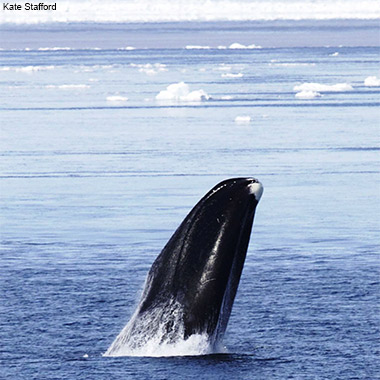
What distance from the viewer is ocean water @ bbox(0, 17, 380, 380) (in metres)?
9.76

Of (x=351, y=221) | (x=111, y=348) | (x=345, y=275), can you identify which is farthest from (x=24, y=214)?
(x=111, y=348)

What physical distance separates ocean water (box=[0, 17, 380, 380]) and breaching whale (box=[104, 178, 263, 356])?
0.28 metres

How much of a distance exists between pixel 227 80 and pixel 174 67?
16086 mm

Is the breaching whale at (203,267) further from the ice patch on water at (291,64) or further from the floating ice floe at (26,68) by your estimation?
the ice patch on water at (291,64)

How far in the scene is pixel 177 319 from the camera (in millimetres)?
9180

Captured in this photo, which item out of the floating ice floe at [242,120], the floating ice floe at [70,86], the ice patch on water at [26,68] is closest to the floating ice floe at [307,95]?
the floating ice floe at [242,120]

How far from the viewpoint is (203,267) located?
356 inches

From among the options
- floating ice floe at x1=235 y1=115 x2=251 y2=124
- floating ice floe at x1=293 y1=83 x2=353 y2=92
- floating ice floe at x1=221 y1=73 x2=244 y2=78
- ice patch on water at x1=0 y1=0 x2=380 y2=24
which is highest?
ice patch on water at x1=0 y1=0 x2=380 y2=24

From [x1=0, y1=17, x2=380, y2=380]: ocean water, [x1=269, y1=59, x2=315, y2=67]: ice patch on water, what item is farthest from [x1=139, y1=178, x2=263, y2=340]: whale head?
[x1=269, y1=59, x2=315, y2=67]: ice patch on water

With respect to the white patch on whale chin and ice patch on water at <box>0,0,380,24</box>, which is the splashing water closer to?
the white patch on whale chin

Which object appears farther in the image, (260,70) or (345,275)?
(260,70)

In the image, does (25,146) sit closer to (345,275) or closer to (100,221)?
(100,221)

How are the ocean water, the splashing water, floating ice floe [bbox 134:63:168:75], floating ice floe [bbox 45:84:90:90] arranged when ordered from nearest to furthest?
1. the splashing water
2. the ocean water
3. floating ice floe [bbox 45:84:90:90]
4. floating ice floe [bbox 134:63:168:75]

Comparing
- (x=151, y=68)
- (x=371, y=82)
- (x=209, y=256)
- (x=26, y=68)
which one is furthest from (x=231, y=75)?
(x=209, y=256)
